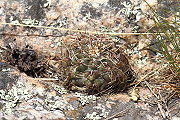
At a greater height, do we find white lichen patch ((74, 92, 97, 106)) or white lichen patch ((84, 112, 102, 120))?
white lichen patch ((74, 92, 97, 106))

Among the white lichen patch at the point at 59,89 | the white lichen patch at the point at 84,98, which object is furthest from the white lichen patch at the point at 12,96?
the white lichen patch at the point at 84,98

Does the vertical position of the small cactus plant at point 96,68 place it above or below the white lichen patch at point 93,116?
above

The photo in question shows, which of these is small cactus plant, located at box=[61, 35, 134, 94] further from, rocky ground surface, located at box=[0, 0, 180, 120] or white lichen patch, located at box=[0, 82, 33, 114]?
white lichen patch, located at box=[0, 82, 33, 114]

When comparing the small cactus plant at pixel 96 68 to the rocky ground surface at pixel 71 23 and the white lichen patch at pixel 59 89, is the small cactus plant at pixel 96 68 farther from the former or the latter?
the rocky ground surface at pixel 71 23

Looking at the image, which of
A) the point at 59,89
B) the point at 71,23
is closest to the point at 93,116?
the point at 59,89

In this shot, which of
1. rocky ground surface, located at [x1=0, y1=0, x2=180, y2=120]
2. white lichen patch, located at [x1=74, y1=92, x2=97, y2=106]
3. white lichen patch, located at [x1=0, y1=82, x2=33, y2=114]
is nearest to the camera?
white lichen patch, located at [x1=0, y1=82, x2=33, y2=114]

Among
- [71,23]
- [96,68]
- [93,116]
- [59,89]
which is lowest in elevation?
[93,116]

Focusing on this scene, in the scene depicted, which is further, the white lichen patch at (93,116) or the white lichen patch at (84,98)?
the white lichen patch at (84,98)

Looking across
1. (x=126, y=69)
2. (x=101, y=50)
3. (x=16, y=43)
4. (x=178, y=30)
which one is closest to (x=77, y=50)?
(x=101, y=50)

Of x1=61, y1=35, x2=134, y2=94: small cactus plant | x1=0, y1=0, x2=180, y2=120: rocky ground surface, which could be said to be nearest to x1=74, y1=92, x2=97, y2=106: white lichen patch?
x1=61, y1=35, x2=134, y2=94: small cactus plant

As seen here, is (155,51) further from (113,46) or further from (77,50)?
(77,50)

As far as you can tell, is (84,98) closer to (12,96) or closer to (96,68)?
(96,68)
